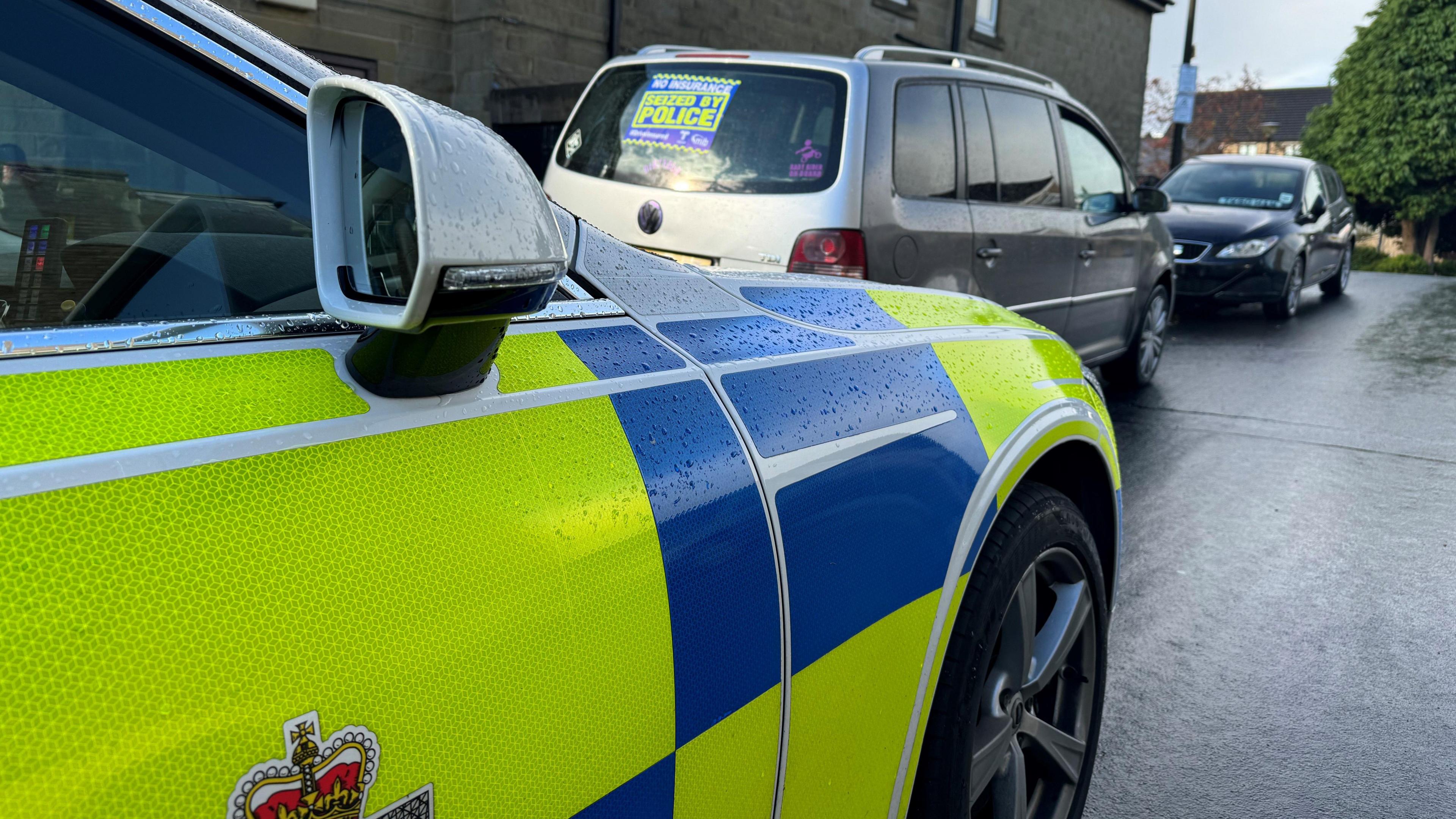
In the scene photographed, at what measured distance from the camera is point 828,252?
A: 14.8 ft

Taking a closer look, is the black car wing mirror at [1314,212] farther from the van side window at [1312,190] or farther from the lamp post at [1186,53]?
the lamp post at [1186,53]

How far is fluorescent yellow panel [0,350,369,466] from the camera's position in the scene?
83cm

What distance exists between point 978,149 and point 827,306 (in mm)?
3783

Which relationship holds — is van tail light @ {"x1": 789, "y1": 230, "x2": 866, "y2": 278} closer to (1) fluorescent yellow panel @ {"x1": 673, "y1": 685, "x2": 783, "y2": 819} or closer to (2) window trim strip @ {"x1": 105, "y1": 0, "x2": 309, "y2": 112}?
(1) fluorescent yellow panel @ {"x1": 673, "y1": 685, "x2": 783, "y2": 819}

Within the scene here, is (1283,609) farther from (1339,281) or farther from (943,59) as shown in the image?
(1339,281)

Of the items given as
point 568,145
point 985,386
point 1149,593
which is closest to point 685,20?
point 568,145

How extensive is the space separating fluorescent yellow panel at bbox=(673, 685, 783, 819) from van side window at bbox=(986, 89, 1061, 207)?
453cm

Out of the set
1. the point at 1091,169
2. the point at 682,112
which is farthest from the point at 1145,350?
the point at 682,112

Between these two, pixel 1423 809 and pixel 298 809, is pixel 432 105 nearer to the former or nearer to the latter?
pixel 298 809

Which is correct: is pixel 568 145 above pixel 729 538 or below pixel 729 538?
above

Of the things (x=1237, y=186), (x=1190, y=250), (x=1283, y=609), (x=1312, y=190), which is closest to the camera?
(x=1283, y=609)

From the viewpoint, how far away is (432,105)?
0.94m

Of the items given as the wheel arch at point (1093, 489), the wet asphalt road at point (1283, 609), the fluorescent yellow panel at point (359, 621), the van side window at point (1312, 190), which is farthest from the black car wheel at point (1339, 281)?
the fluorescent yellow panel at point (359, 621)

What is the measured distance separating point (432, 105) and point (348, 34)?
30.4ft
